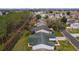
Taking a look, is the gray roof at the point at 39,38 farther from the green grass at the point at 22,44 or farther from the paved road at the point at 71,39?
the paved road at the point at 71,39

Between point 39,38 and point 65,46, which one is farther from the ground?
point 39,38

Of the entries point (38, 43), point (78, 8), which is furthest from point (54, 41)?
point (78, 8)

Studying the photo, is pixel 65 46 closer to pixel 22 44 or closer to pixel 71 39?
pixel 71 39

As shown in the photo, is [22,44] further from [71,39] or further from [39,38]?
[71,39]

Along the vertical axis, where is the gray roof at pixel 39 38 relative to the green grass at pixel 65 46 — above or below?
above

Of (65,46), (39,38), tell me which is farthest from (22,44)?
(65,46)

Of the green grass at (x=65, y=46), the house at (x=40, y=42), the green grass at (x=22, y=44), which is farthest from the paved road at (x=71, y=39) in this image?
the green grass at (x=22, y=44)

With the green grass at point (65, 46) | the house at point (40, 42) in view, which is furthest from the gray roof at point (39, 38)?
the green grass at point (65, 46)
